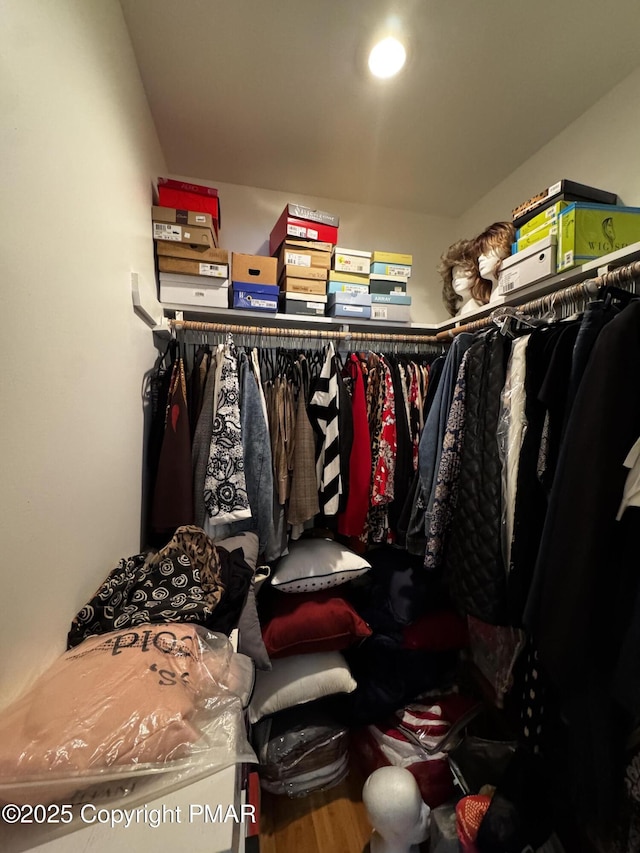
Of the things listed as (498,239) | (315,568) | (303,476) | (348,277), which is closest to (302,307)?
(348,277)

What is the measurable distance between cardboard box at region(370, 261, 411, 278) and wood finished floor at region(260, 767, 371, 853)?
215 centimetres

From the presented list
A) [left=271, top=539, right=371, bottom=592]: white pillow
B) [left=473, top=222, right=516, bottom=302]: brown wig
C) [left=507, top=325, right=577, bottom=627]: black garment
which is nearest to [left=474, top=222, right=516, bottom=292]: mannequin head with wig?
[left=473, top=222, right=516, bottom=302]: brown wig

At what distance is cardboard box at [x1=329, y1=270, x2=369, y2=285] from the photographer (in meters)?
1.44

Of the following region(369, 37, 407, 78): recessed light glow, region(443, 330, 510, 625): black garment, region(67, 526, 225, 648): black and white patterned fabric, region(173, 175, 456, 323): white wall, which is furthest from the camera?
region(173, 175, 456, 323): white wall

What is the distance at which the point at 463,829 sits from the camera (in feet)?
2.71

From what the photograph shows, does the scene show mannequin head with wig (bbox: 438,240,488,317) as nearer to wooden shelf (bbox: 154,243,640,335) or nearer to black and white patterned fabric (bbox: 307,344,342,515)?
wooden shelf (bbox: 154,243,640,335)

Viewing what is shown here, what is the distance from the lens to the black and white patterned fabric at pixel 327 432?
1.23 m

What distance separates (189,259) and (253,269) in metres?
0.25

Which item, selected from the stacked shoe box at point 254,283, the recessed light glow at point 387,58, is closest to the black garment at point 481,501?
the stacked shoe box at point 254,283

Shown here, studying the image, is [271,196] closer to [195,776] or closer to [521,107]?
[521,107]

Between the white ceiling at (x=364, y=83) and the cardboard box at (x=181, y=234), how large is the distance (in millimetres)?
458

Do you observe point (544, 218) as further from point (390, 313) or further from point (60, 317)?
point (60, 317)

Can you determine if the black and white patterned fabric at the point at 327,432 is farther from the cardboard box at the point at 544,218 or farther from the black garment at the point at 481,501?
the cardboard box at the point at 544,218

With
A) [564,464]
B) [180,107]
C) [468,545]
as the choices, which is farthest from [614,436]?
[180,107]
